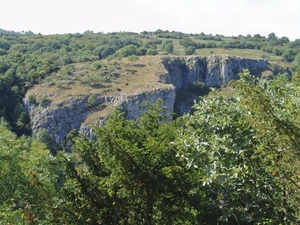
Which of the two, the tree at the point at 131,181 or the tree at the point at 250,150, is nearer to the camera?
the tree at the point at 250,150

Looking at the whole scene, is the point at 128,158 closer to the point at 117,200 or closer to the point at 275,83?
the point at 117,200

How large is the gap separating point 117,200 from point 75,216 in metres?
1.42

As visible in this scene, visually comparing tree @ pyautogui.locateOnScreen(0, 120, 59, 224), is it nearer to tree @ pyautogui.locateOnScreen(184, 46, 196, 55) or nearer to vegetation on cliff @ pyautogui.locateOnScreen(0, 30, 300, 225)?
vegetation on cliff @ pyautogui.locateOnScreen(0, 30, 300, 225)

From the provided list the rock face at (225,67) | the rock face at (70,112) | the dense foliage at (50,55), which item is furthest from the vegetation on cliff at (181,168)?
the rock face at (225,67)

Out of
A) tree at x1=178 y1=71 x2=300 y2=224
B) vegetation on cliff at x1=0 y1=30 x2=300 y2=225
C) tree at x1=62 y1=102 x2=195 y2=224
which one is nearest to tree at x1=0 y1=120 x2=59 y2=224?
vegetation on cliff at x1=0 y1=30 x2=300 y2=225

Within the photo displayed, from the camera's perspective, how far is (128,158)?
30.5 feet

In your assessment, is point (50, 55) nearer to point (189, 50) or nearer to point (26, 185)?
point (189, 50)

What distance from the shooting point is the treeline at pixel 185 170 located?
596cm

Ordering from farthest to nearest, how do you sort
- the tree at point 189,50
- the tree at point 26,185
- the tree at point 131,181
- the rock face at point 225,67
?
1. the tree at point 189,50
2. the rock face at point 225,67
3. the tree at point 26,185
4. the tree at point 131,181

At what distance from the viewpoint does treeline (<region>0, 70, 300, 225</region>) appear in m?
5.96

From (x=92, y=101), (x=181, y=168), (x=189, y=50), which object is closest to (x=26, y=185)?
(x=181, y=168)

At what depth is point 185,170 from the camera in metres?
9.59

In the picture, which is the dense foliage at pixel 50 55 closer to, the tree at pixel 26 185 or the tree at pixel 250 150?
the tree at pixel 26 185

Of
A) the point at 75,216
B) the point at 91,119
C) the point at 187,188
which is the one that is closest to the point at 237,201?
the point at 187,188
